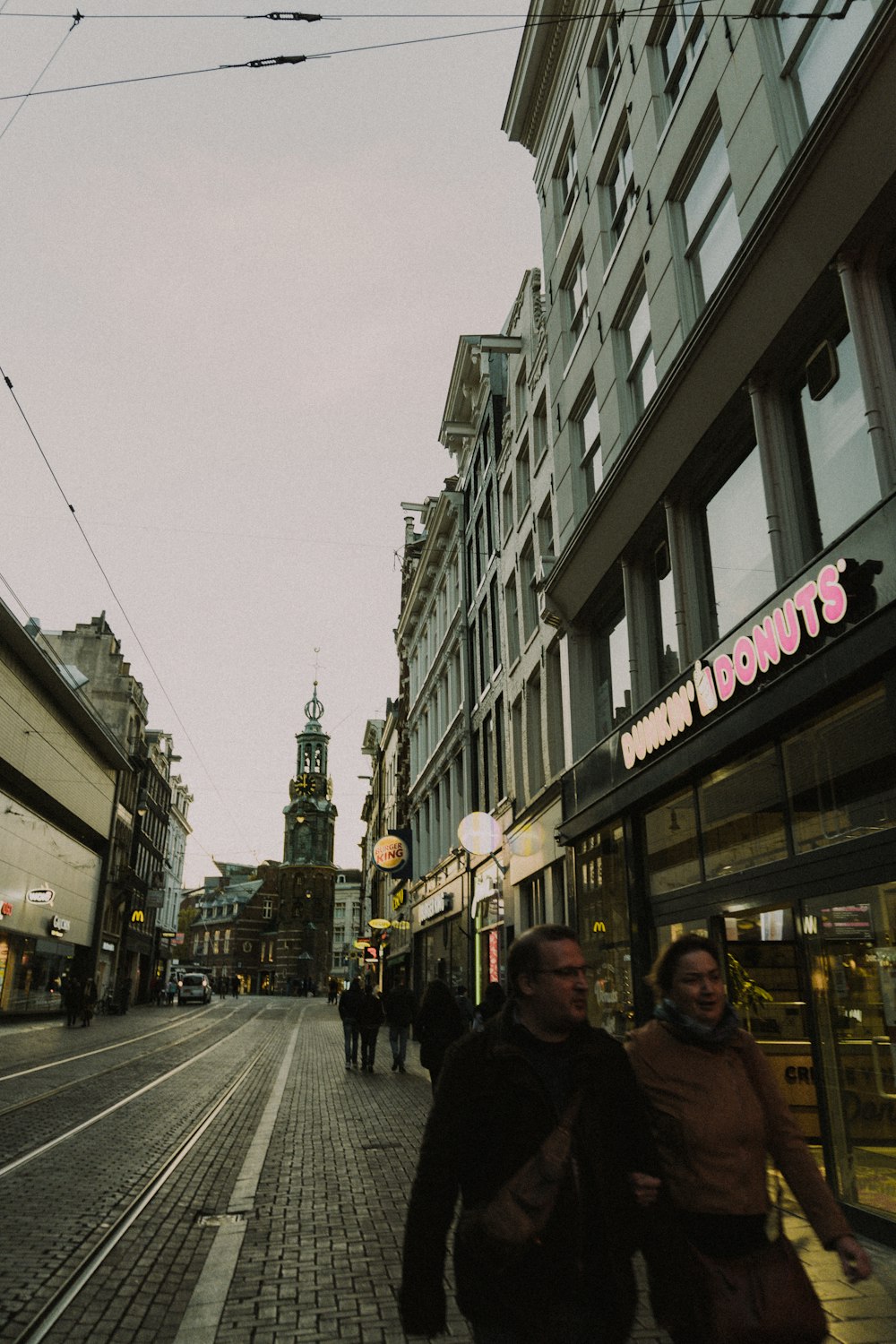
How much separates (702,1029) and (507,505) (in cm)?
2214

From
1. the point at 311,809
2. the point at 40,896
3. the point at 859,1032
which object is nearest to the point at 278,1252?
the point at 859,1032

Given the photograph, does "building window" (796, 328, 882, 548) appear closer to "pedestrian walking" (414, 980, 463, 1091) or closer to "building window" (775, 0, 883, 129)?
"building window" (775, 0, 883, 129)

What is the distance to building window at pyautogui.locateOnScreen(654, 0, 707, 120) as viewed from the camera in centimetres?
1215

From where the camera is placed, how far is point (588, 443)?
16797mm

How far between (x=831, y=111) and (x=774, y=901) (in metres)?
6.76

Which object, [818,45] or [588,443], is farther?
[588,443]

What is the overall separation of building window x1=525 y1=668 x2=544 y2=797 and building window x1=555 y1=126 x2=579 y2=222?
9529mm

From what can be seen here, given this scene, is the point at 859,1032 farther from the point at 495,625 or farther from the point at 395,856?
the point at 395,856

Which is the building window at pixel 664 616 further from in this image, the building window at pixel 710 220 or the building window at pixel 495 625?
the building window at pixel 495 625

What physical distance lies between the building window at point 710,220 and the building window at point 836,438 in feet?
7.91

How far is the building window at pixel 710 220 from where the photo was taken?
1110 centimetres

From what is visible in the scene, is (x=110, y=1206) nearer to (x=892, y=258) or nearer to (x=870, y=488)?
(x=870, y=488)

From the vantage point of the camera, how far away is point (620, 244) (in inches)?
573

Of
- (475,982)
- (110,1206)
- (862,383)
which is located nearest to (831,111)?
(862,383)
